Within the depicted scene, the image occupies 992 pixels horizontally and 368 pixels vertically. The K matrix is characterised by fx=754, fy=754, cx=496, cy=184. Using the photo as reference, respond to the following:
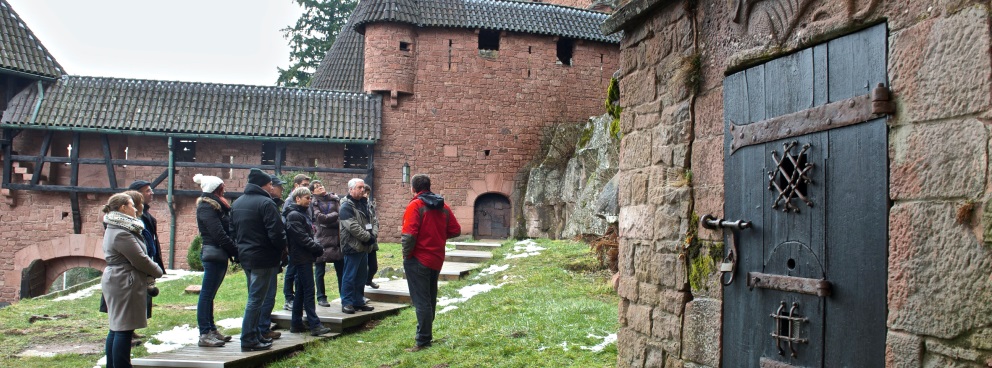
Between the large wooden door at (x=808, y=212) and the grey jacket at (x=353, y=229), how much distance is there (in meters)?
4.84

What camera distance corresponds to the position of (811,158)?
3.17m

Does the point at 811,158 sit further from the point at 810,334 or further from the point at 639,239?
the point at 639,239

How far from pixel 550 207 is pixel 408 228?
42.9ft

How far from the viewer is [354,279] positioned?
8.24m

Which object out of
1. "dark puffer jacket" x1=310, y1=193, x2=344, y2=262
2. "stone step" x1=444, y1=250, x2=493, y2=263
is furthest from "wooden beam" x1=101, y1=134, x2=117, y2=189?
"dark puffer jacket" x1=310, y1=193, x2=344, y2=262

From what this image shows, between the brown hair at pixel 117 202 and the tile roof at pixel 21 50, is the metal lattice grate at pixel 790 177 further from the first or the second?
the tile roof at pixel 21 50

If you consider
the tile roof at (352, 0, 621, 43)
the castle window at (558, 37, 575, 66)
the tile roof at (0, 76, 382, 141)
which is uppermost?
the tile roof at (352, 0, 621, 43)

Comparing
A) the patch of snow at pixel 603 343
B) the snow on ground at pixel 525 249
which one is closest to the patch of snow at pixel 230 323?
the patch of snow at pixel 603 343

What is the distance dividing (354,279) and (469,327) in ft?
5.38

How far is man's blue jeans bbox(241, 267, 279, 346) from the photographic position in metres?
6.46

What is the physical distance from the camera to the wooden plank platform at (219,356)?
6098mm

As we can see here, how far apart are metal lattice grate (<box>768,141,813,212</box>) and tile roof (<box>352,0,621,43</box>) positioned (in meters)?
17.2

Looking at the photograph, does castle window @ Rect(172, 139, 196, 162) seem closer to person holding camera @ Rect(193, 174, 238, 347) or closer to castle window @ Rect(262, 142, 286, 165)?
castle window @ Rect(262, 142, 286, 165)

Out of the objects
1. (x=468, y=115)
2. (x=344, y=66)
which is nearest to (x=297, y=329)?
(x=468, y=115)
